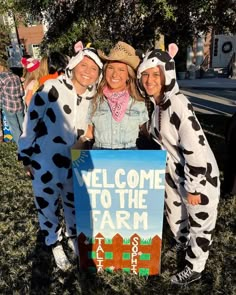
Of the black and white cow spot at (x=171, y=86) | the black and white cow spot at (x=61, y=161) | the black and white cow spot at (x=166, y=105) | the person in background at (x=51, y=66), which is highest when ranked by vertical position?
the person in background at (x=51, y=66)

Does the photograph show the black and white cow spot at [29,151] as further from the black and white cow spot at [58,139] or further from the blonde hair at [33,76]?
the blonde hair at [33,76]

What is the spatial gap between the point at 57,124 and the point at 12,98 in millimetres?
3514

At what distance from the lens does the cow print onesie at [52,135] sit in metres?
2.16

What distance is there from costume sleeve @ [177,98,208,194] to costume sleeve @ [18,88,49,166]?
945mm

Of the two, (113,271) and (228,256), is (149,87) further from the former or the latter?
(228,256)

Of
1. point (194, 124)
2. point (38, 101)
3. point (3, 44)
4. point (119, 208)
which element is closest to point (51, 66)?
point (38, 101)

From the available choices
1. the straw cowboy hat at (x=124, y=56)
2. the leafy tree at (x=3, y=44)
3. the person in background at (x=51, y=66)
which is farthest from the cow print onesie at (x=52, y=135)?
the leafy tree at (x=3, y=44)

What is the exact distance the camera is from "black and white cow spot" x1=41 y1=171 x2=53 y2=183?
2322mm

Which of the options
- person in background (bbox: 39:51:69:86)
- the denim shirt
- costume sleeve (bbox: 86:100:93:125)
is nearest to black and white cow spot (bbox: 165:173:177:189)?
the denim shirt

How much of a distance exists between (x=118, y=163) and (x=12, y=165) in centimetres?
355

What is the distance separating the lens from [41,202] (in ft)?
8.09

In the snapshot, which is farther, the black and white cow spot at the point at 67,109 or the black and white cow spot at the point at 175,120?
the black and white cow spot at the point at 67,109

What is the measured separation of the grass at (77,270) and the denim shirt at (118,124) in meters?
1.17

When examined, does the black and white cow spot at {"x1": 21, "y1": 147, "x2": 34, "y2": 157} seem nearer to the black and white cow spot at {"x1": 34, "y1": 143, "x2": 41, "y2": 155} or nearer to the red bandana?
the black and white cow spot at {"x1": 34, "y1": 143, "x2": 41, "y2": 155}
